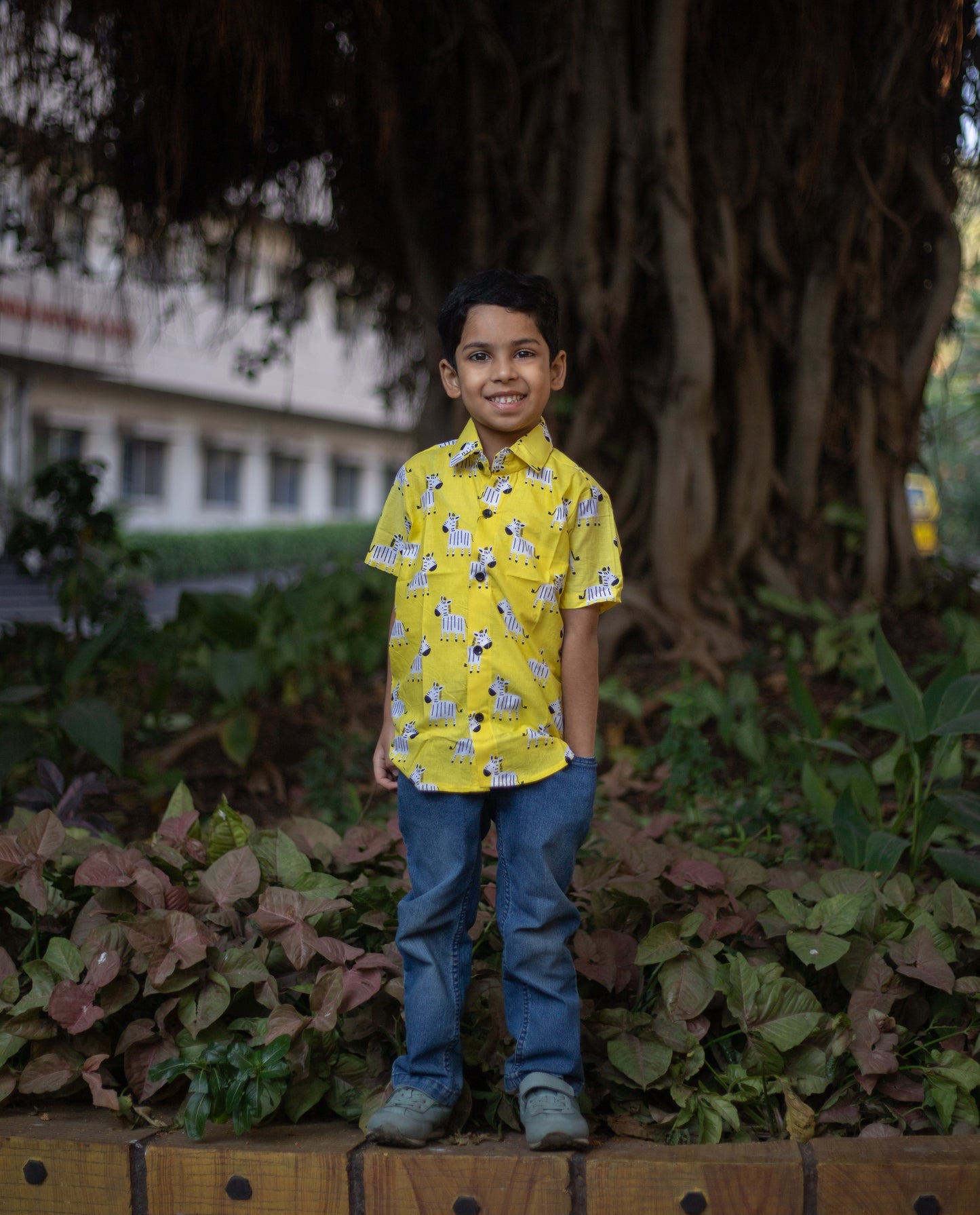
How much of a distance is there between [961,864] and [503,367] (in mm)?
1372

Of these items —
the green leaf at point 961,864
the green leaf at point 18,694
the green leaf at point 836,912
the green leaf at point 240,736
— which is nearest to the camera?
the green leaf at point 836,912

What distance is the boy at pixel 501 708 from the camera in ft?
5.65

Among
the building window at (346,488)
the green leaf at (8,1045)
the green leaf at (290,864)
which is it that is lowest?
the green leaf at (8,1045)

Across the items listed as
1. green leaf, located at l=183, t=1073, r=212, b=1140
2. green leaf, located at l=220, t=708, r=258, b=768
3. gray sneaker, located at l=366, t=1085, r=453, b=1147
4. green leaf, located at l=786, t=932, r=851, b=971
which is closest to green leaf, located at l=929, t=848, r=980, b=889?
green leaf, located at l=786, t=932, r=851, b=971

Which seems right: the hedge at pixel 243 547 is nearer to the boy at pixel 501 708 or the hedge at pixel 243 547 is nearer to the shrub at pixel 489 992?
the shrub at pixel 489 992

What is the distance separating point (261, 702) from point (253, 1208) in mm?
2753

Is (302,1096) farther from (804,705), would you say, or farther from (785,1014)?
(804,705)

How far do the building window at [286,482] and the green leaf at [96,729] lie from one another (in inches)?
789

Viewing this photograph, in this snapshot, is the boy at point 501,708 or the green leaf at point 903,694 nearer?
the boy at point 501,708

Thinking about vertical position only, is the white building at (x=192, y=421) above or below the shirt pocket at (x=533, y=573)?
above

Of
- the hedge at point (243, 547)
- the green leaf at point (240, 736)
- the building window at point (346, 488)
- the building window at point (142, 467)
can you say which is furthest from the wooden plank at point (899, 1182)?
the building window at point (346, 488)

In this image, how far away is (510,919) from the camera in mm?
1771

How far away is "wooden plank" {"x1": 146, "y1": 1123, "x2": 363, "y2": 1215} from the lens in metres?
1.70

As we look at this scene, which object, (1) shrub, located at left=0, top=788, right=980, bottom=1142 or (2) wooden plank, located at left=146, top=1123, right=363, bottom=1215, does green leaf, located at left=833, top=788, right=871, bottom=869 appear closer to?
(1) shrub, located at left=0, top=788, right=980, bottom=1142
